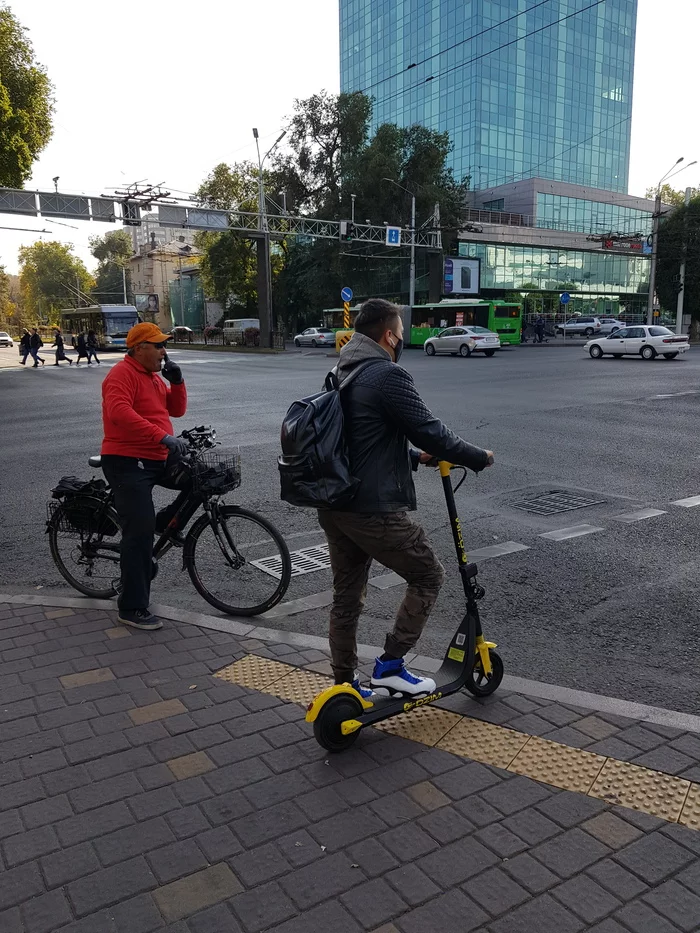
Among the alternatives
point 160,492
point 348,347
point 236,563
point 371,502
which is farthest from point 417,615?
point 160,492

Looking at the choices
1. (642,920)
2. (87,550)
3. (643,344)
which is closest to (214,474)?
(87,550)

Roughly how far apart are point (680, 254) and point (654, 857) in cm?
5622

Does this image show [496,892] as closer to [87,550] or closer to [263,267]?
[87,550]

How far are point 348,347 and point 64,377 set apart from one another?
2610cm

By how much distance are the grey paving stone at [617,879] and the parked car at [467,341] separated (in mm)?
33251

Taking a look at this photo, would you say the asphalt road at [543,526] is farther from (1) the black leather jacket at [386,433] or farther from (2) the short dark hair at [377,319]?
(2) the short dark hair at [377,319]

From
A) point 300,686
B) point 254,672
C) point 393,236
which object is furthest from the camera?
point 393,236

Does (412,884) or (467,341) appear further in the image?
(467,341)

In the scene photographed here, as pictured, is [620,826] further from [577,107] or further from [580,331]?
[577,107]

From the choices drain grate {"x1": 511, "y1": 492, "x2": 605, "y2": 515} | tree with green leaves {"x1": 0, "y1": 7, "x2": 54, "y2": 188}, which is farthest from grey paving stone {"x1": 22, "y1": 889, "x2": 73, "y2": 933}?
tree with green leaves {"x1": 0, "y1": 7, "x2": 54, "y2": 188}

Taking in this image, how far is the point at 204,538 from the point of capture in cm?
451

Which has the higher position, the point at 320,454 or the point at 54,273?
the point at 54,273

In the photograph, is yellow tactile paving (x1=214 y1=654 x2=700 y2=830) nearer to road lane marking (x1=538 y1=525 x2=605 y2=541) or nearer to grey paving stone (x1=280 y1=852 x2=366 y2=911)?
grey paving stone (x1=280 y1=852 x2=366 y2=911)

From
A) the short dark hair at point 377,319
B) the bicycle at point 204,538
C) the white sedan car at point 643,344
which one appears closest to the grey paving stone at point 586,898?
the short dark hair at point 377,319
